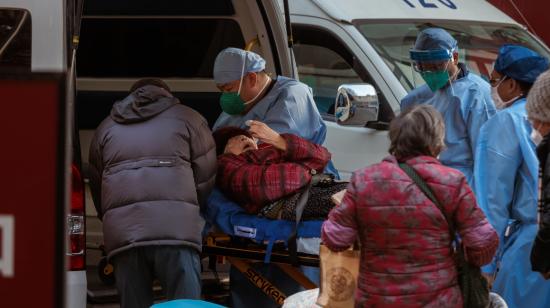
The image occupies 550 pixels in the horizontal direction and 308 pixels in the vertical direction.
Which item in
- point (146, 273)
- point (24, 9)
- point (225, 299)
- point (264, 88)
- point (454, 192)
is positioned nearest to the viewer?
point (454, 192)

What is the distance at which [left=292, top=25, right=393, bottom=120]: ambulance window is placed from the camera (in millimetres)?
7988

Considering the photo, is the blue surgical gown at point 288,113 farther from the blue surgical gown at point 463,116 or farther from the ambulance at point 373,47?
the ambulance at point 373,47

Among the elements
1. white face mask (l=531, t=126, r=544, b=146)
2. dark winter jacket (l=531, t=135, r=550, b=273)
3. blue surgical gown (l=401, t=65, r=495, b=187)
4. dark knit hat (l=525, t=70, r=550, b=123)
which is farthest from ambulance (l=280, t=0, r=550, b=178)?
dark winter jacket (l=531, t=135, r=550, b=273)

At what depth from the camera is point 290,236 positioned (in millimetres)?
5484

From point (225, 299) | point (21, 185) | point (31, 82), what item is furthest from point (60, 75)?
point (225, 299)

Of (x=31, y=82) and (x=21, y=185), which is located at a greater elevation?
(x=31, y=82)

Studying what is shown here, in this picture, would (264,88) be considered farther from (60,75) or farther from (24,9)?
(60,75)

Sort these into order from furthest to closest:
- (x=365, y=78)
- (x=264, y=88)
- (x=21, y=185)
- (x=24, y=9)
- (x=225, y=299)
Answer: (x=365, y=78)
(x=225, y=299)
(x=264, y=88)
(x=24, y=9)
(x=21, y=185)

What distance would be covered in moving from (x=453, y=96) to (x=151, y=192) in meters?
1.84

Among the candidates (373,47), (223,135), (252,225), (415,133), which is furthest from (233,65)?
(373,47)

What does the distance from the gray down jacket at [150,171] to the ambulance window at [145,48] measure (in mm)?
2600

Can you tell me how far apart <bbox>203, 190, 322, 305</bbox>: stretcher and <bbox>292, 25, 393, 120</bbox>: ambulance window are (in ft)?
7.84

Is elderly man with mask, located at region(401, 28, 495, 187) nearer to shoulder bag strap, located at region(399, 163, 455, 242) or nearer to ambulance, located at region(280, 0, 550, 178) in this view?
ambulance, located at region(280, 0, 550, 178)

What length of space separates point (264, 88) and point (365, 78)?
1977 millimetres
